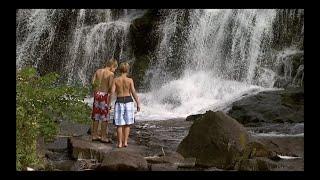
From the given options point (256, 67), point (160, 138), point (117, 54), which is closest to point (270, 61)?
point (256, 67)

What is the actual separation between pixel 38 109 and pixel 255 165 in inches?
128

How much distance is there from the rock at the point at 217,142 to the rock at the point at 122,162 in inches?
43.4

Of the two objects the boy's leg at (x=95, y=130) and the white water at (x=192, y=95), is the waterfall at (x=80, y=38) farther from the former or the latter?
the boy's leg at (x=95, y=130)

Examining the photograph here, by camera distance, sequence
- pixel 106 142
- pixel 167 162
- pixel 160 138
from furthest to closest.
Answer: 1. pixel 160 138
2. pixel 106 142
3. pixel 167 162

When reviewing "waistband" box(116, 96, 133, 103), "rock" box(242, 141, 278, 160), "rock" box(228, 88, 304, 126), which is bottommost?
"rock" box(242, 141, 278, 160)

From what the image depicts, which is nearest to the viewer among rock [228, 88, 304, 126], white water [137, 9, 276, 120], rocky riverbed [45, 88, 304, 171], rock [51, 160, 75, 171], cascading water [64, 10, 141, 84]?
rocky riverbed [45, 88, 304, 171]

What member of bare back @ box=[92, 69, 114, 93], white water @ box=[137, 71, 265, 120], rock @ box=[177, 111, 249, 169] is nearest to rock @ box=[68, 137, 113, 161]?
bare back @ box=[92, 69, 114, 93]

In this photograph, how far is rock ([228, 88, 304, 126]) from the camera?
480 inches

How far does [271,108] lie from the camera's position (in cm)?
1269

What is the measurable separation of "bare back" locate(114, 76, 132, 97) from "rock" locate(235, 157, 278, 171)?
78.6 inches

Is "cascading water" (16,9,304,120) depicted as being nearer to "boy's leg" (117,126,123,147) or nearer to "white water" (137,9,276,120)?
"white water" (137,9,276,120)

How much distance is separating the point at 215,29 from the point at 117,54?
3.47m
